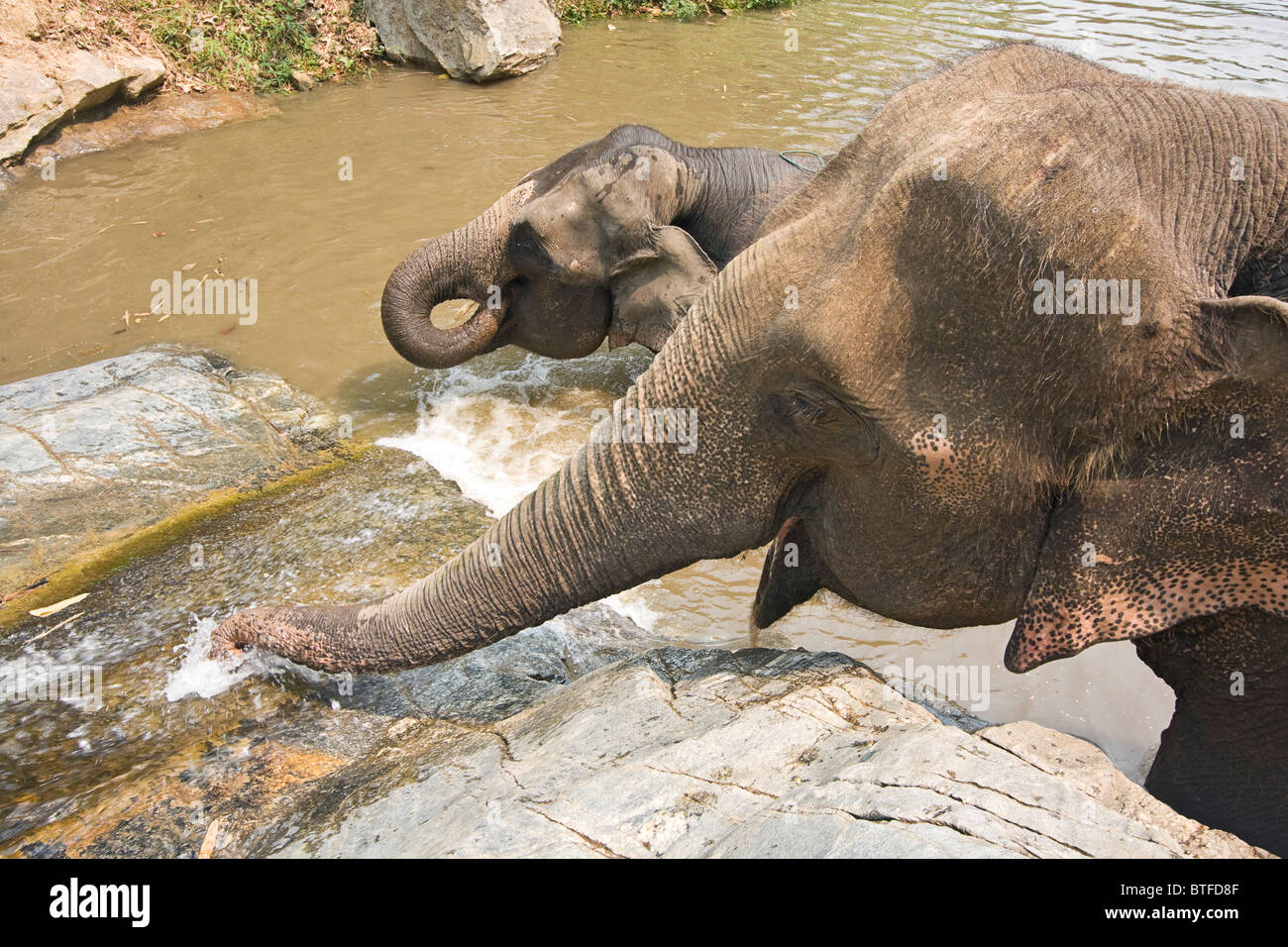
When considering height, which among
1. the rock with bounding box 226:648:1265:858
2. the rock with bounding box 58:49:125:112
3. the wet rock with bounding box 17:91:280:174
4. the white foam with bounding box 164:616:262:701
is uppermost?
the rock with bounding box 58:49:125:112

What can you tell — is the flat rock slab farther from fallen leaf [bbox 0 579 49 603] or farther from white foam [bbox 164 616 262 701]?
white foam [bbox 164 616 262 701]

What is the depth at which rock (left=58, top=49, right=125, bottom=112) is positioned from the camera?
36.2 ft

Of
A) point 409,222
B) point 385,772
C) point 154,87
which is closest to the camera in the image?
point 385,772

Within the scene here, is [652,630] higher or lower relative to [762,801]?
lower

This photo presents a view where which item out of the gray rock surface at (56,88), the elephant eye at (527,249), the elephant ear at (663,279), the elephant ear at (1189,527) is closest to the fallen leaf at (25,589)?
the elephant eye at (527,249)

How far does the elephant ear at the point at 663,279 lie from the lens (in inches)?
246

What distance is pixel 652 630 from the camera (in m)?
5.11

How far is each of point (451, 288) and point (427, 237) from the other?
301 centimetres

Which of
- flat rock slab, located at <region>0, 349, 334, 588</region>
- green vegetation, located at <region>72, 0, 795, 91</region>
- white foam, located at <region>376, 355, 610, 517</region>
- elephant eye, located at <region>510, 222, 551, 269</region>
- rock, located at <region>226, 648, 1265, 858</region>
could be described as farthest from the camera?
green vegetation, located at <region>72, 0, 795, 91</region>

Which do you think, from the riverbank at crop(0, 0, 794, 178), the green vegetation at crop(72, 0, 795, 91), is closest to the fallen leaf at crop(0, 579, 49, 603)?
the riverbank at crop(0, 0, 794, 178)

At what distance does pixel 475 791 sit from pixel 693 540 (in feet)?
3.05

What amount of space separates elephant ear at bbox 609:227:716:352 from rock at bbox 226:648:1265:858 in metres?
3.09
